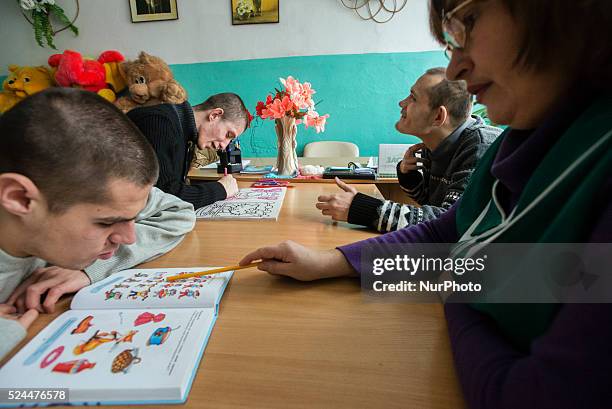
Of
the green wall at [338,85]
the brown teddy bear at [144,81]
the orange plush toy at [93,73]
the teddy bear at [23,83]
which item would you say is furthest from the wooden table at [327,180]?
the teddy bear at [23,83]

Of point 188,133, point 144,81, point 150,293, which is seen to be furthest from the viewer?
point 144,81

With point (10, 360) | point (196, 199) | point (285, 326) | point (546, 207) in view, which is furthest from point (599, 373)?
point (196, 199)

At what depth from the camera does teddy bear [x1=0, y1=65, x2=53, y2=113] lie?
3.10 meters

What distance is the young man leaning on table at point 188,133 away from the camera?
4.46 feet

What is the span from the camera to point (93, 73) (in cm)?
298

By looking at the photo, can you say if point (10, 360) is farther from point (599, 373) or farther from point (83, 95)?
point (599, 373)

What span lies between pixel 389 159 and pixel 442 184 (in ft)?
2.21

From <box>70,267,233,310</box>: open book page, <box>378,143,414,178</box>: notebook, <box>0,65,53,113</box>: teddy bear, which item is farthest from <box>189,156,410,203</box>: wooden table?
<box>0,65,53,113</box>: teddy bear

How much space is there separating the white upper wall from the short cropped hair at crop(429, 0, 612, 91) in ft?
9.94

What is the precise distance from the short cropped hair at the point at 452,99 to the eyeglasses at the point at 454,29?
0.78 m

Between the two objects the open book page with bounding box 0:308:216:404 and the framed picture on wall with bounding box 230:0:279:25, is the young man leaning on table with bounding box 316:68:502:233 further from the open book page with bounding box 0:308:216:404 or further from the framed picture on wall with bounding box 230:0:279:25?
the framed picture on wall with bounding box 230:0:279:25

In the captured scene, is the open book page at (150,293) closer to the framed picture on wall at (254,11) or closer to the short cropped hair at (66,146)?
the short cropped hair at (66,146)

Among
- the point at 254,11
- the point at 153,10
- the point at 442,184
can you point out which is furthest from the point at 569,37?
the point at 153,10

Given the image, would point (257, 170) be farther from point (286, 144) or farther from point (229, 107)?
point (229, 107)
